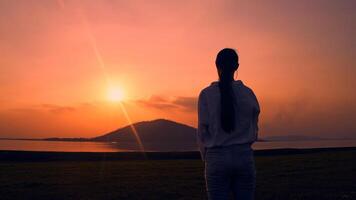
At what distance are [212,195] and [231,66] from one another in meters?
1.22

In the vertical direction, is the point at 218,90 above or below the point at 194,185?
above

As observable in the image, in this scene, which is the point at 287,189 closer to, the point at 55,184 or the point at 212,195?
the point at 55,184

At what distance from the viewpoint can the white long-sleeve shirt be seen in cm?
352

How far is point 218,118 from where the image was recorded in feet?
11.7

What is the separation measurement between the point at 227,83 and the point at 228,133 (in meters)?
0.48

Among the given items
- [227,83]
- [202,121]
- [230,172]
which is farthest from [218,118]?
[230,172]

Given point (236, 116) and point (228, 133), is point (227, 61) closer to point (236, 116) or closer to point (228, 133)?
point (236, 116)

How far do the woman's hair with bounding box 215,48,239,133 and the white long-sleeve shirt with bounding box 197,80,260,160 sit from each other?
0.13ft

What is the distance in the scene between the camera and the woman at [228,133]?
3.44 m

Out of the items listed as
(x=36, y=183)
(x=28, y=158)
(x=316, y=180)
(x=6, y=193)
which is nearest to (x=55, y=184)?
(x=36, y=183)

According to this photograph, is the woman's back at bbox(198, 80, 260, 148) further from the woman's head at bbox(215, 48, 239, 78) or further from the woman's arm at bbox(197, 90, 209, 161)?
the woman's head at bbox(215, 48, 239, 78)

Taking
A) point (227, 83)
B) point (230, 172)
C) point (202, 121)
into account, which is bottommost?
point (230, 172)

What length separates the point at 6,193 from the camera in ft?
41.2

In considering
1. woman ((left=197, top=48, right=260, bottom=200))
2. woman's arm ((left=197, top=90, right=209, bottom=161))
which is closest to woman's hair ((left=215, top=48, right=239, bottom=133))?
woman ((left=197, top=48, right=260, bottom=200))
